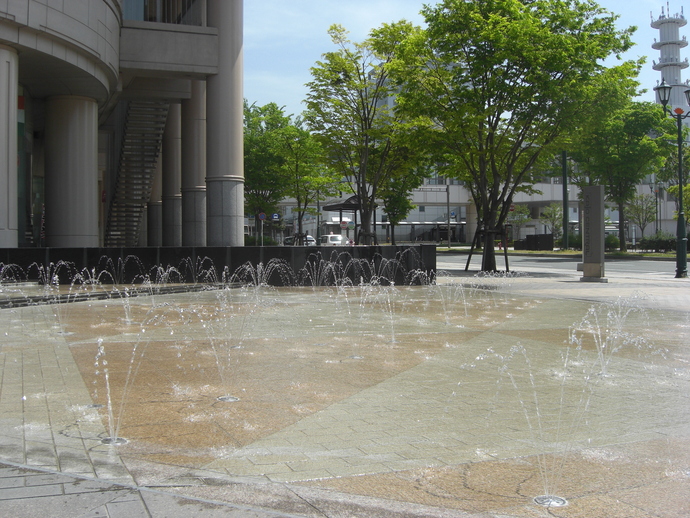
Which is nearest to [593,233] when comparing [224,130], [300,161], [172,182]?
[224,130]

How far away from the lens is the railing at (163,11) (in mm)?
26531

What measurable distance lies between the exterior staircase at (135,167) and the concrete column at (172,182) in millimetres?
1084

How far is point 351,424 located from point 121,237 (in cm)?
3824

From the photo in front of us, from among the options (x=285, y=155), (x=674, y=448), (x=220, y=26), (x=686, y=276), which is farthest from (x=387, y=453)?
(x=285, y=155)

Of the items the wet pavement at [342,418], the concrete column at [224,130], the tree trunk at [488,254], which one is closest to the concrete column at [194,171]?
the concrete column at [224,130]

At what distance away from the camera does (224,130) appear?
23219 millimetres

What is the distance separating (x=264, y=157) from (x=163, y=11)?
20134mm

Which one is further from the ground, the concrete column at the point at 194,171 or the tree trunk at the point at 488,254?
the concrete column at the point at 194,171

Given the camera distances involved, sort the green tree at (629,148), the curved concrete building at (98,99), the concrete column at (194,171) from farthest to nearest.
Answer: the green tree at (629,148)
the concrete column at (194,171)
the curved concrete building at (98,99)

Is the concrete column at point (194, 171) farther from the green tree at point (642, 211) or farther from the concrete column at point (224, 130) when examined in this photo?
the green tree at point (642, 211)

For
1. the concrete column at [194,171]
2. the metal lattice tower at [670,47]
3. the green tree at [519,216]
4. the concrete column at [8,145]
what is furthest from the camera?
the metal lattice tower at [670,47]

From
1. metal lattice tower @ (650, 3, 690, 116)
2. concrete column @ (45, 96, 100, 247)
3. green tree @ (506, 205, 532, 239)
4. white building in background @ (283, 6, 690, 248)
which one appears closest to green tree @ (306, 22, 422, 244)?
concrete column @ (45, 96, 100, 247)

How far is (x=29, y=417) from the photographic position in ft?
17.9

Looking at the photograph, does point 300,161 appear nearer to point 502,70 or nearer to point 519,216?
point 502,70
